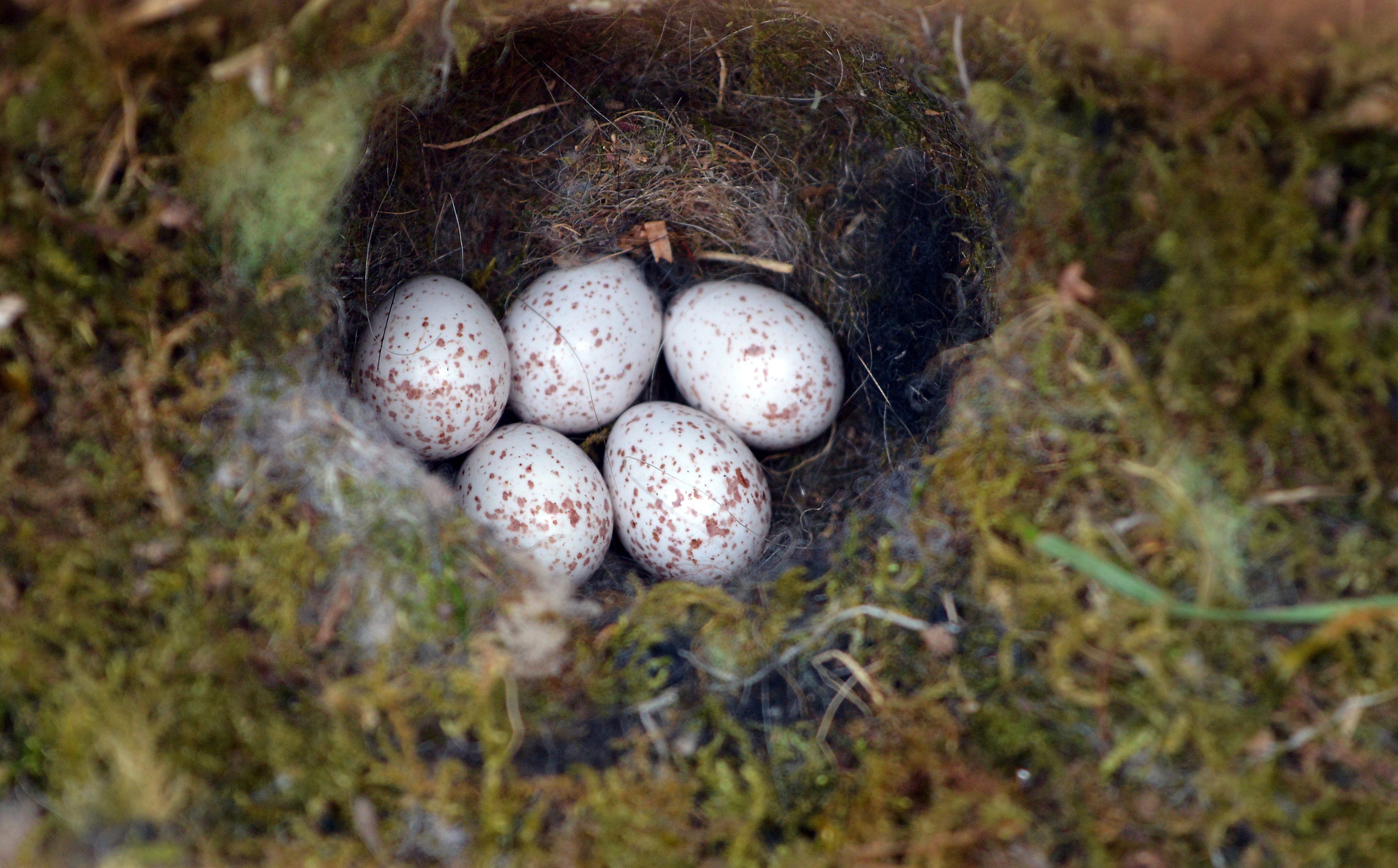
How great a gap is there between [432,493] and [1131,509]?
1.08 metres

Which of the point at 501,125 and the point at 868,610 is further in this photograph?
the point at 501,125

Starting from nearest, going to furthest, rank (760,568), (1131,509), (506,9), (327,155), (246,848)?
(246,848) → (1131,509) → (327,155) → (506,9) → (760,568)

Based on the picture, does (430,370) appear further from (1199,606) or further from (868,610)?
(1199,606)

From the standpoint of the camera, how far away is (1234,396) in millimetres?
1084

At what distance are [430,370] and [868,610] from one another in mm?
987

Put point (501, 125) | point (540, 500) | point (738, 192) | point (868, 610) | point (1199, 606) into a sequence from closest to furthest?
point (1199, 606) → point (868, 610) → point (540, 500) → point (501, 125) → point (738, 192)

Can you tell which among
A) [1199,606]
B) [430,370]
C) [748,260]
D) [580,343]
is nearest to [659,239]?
[748,260]

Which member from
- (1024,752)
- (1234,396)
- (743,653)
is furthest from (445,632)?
(1234,396)

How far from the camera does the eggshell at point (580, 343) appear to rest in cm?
186

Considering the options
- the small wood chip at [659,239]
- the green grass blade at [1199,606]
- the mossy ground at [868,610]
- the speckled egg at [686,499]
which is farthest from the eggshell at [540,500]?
the green grass blade at [1199,606]

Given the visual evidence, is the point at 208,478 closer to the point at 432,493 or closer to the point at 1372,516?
the point at 432,493

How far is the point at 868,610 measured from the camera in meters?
1.31

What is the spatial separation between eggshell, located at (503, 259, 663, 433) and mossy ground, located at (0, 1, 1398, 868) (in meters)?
0.63

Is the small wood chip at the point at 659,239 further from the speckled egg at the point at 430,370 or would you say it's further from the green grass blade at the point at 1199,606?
the green grass blade at the point at 1199,606
